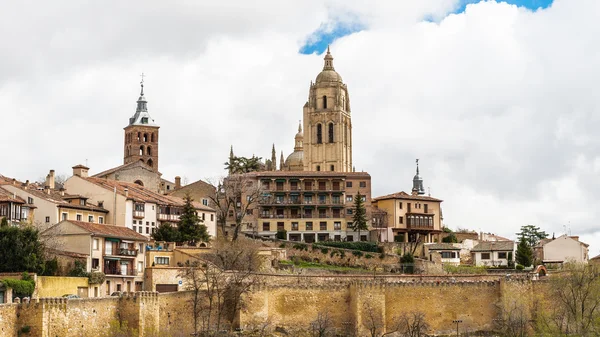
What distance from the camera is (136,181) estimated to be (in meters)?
104

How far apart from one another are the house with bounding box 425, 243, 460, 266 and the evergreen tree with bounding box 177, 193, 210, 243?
22529mm

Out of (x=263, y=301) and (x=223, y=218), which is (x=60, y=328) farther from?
(x=223, y=218)

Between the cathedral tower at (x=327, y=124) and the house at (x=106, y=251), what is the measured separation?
229 ft

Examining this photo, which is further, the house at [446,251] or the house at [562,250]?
the house at [562,250]

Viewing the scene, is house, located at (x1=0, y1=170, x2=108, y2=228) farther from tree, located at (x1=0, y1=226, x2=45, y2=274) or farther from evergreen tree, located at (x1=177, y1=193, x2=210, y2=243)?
tree, located at (x1=0, y1=226, x2=45, y2=274)

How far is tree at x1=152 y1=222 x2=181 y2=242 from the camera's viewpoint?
80562 mm

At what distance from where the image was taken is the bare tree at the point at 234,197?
95.5 m

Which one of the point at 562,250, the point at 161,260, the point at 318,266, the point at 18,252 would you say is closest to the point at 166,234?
the point at 161,260

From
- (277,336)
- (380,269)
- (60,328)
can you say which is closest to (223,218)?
(380,269)

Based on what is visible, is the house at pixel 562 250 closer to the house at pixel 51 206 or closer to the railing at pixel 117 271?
the house at pixel 51 206

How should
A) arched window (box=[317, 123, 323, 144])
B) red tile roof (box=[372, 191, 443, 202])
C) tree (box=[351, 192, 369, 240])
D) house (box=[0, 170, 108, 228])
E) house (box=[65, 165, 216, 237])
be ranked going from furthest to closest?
arched window (box=[317, 123, 323, 144])
red tile roof (box=[372, 191, 443, 202])
tree (box=[351, 192, 369, 240])
house (box=[65, 165, 216, 237])
house (box=[0, 170, 108, 228])

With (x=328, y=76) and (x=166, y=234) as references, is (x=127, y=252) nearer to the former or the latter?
(x=166, y=234)

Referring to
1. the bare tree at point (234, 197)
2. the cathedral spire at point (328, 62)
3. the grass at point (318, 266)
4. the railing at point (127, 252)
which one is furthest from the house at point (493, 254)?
the cathedral spire at point (328, 62)

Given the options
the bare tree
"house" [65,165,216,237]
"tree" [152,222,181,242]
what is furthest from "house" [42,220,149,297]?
the bare tree
